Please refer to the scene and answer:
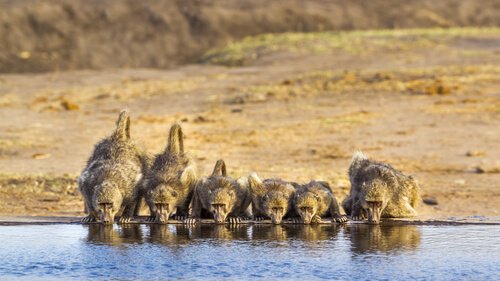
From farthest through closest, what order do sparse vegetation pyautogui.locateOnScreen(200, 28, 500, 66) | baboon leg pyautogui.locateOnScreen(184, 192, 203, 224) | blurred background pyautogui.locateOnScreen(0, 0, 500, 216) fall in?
1. sparse vegetation pyautogui.locateOnScreen(200, 28, 500, 66)
2. blurred background pyautogui.locateOnScreen(0, 0, 500, 216)
3. baboon leg pyautogui.locateOnScreen(184, 192, 203, 224)

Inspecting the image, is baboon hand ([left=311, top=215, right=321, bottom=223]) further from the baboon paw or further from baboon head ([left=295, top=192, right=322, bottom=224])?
the baboon paw

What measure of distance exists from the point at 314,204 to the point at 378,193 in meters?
0.73

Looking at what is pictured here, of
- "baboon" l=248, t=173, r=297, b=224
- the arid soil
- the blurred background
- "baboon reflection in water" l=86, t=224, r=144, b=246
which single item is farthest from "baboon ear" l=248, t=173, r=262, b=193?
the arid soil

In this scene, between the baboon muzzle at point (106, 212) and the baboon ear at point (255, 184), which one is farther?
the baboon ear at point (255, 184)

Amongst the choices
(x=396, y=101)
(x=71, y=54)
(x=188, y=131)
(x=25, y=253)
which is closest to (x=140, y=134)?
(x=188, y=131)

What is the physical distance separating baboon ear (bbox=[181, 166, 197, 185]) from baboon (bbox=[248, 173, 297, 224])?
2.33 feet

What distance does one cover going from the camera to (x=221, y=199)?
793 cm

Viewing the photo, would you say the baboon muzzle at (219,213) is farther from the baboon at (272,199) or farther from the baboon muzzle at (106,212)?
the baboon muzzle at (106,212)

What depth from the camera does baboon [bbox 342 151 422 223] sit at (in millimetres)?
7918

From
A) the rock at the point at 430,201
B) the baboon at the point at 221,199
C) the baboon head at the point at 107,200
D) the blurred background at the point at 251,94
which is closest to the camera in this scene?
the baboon head at the point at 107,200

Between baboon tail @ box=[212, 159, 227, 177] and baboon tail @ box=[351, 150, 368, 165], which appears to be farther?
baboon tail @ box=[212, 159, 227, 177]

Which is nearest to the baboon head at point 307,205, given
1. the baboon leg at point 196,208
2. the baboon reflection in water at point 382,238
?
the baboon reflection in water at point 382,238

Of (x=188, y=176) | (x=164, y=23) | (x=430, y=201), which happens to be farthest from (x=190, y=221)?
(x=164, y=23)

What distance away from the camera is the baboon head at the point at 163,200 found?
7.92 m
